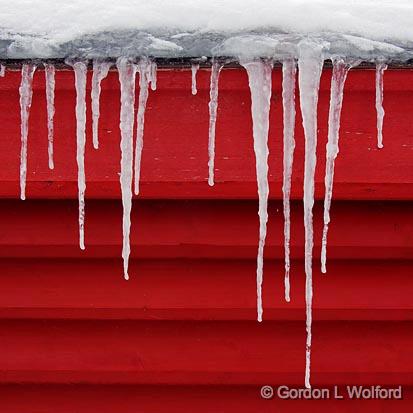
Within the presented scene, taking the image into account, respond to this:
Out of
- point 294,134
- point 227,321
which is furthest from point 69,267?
point 294,134

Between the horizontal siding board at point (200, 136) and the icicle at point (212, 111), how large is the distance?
0.01 metres

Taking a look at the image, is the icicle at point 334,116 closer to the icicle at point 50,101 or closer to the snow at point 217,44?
the snow at point 217,44

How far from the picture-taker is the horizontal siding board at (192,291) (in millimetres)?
1636

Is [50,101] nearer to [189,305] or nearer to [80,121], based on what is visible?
[80,121]

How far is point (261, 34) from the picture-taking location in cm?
118

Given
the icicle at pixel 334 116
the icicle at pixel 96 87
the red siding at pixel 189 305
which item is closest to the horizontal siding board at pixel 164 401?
the red siding at pixel 189 305

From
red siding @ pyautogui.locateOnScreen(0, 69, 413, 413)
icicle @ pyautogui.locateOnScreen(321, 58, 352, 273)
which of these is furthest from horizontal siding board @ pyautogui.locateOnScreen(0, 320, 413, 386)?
icicle @ pyautogui.locateOnScreen(321, 58, 352, 273)

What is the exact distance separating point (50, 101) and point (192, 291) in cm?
65

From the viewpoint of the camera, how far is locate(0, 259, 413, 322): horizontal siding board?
5.37ft

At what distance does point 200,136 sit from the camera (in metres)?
1.30

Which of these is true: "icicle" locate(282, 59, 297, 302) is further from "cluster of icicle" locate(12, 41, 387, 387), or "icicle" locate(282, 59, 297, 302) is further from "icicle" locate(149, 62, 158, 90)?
"icicle" locate(149, 62, 158, 90)

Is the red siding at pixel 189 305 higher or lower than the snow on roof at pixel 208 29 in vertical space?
lower

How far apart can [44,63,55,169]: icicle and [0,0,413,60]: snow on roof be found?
0.19ft

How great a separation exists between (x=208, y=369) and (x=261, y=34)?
95 centimetres
